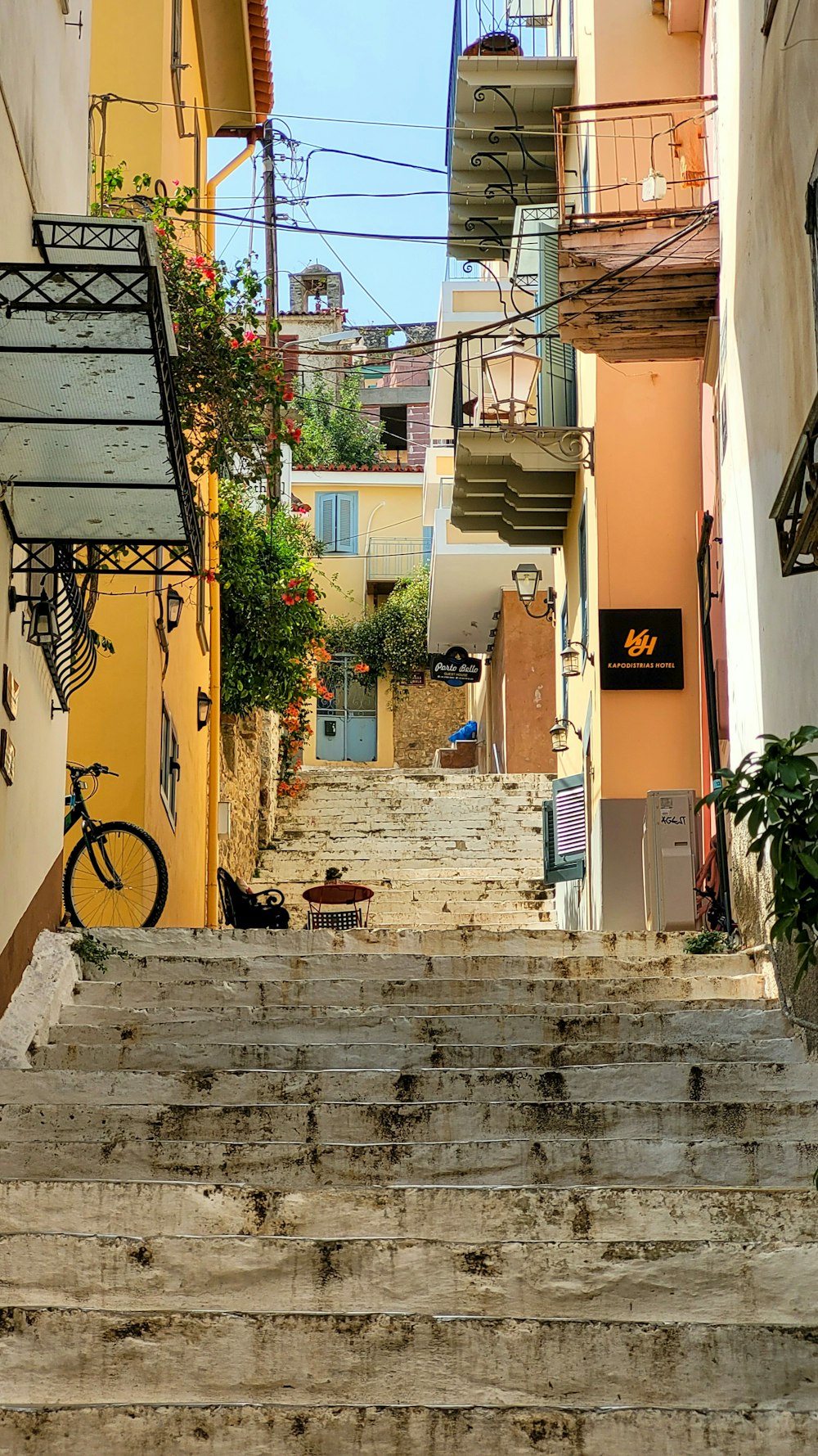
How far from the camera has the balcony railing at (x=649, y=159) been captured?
11352 mm

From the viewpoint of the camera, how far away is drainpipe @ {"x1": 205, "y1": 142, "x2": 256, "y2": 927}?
15.1 m

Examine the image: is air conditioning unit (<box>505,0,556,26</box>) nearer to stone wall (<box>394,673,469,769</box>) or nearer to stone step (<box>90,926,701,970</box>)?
stone step (<box>90,926,701,970</box>)

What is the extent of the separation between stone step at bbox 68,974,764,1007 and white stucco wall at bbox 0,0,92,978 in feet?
2.04

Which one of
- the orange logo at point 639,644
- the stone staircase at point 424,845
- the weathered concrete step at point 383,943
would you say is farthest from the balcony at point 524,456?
the weathered concrete step at point 383,943

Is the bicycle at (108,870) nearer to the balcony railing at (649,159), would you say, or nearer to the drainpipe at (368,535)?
the balcony railing at (649,159)

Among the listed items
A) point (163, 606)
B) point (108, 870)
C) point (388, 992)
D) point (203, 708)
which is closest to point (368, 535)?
point (203, 708)

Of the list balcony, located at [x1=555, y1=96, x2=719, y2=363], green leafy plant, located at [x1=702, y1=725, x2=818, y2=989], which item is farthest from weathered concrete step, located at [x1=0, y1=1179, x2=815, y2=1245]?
balcony, located at [x1=555, y1=96, x2=719, y2=363]

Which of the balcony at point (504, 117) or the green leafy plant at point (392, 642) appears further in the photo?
the green leafy plant at point (392, 642)

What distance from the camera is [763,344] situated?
24.9 ft

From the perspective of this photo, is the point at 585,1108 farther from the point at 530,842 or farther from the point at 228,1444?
the point at 530,842

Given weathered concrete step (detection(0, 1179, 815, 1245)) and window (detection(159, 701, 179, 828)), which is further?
window (detection(159, 701, 179, 828))

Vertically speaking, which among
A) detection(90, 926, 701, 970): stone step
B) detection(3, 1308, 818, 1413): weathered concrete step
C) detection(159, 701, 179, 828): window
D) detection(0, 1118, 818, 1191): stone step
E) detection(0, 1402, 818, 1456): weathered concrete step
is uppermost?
detection(159, 701, 179, 828): window

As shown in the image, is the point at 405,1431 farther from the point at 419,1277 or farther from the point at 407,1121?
the point at 407,1121

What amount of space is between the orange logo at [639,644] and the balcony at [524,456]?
1.44m
